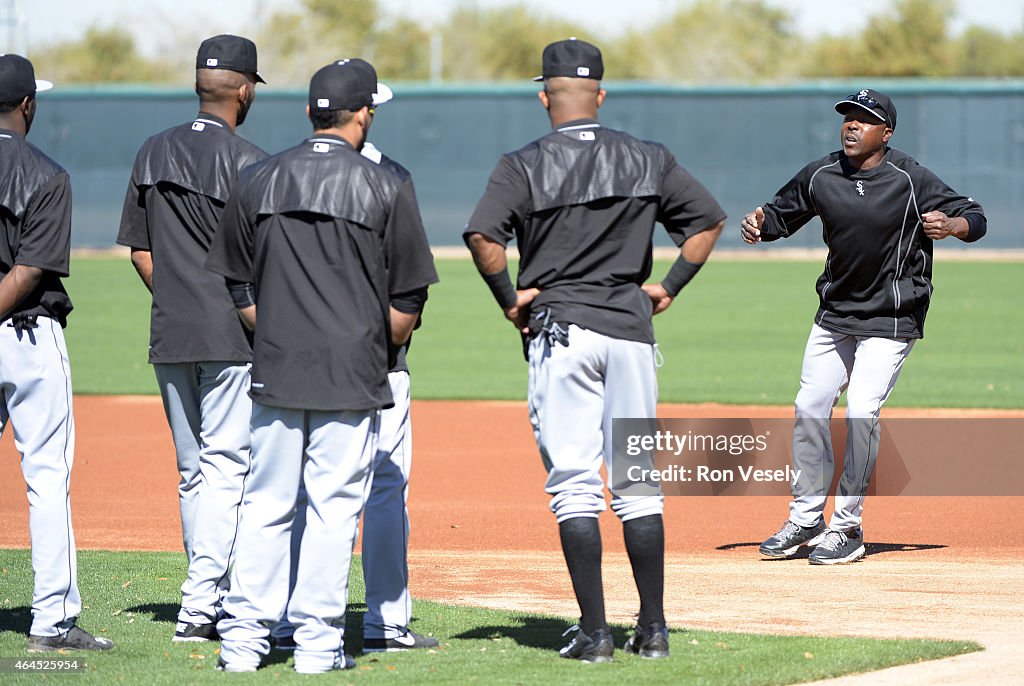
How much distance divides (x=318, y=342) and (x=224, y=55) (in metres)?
1.43

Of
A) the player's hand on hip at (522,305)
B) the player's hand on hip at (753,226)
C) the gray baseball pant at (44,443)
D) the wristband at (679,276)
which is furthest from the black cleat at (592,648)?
the player's hand on hip at (753,226)

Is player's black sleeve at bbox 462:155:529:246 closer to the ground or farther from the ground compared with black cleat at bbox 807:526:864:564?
farther from the ground

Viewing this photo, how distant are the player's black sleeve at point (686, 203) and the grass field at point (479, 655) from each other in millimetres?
1552

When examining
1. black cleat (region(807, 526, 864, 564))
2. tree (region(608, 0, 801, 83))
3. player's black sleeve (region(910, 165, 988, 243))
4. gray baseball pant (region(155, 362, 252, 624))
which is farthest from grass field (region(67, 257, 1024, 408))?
tree (region(608, 0, 801, 83))

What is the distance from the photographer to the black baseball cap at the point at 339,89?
4.61m

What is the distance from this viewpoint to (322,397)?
454cm

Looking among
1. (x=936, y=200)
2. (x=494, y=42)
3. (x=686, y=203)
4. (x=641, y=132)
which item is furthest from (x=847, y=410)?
(x=494, y=42)

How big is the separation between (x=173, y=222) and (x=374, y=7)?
73661 mm

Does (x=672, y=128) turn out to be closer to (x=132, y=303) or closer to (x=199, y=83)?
(x=132, y=303)

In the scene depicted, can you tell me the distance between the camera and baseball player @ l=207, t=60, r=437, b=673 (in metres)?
4.56

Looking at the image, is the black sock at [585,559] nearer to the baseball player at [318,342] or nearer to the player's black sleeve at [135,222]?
the baseball player at [318,342]

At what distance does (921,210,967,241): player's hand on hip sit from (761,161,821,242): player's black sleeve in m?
0.66

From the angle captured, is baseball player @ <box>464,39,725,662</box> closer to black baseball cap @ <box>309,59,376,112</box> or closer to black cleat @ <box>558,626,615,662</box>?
black cleat @ <box>558,626,615,662</box>

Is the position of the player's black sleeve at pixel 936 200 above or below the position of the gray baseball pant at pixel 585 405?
above
